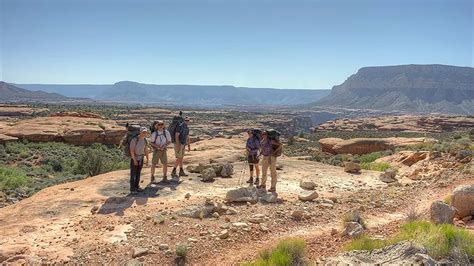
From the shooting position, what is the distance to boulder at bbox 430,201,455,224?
7422 mm

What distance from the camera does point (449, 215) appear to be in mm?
7434

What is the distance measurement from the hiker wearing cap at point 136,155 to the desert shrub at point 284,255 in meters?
5.20

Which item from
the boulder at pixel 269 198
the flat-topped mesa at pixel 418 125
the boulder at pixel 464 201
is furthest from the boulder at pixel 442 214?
the flat-topped mesa at pixel 418 125

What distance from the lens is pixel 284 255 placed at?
6.34 m

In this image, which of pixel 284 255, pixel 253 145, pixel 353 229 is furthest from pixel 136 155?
pixel 353 229

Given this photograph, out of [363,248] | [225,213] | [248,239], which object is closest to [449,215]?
[363,248]

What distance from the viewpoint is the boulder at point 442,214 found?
7.42 m

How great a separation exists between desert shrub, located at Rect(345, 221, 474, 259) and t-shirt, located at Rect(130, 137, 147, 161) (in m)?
6.17

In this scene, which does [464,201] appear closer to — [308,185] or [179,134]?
[308,185]

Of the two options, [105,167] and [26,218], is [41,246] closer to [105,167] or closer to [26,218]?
[26,218]

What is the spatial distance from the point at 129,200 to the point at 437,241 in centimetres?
720

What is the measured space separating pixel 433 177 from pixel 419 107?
18872 cm

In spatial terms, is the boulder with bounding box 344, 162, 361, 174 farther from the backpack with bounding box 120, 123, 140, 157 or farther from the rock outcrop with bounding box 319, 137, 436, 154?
the rock outcrop with bounding box 319, 137, 436, 154

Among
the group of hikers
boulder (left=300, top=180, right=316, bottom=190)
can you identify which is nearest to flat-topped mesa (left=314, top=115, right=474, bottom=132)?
boulder (left=300, top=180, right=316, bottom=190)
